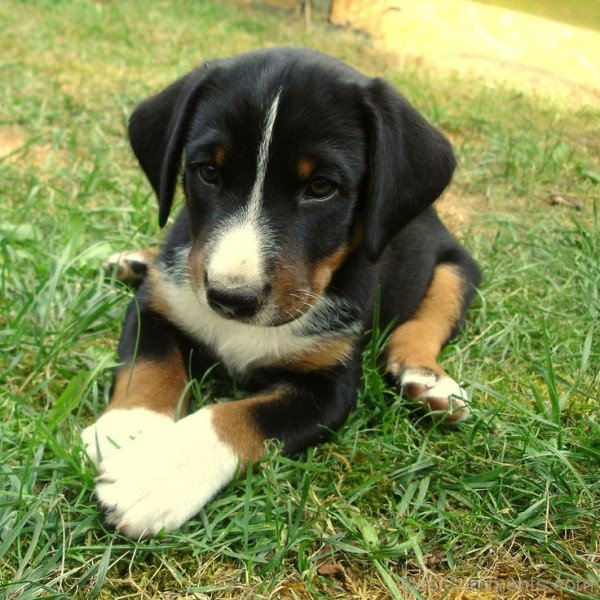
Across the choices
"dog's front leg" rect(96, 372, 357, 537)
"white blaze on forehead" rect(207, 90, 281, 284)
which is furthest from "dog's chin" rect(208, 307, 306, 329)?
"dog's front leg" rect(96, 372, 357, 537)

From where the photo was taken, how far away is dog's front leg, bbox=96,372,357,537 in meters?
2.22

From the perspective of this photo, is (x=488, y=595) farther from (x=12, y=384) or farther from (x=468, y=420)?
(x=12, y=384)

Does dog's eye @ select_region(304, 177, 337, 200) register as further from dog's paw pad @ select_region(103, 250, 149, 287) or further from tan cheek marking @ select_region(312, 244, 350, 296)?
dog's paw pad @ select_region(103, 250, 149, 287)

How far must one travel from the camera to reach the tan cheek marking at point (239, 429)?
A: 97.0 inches

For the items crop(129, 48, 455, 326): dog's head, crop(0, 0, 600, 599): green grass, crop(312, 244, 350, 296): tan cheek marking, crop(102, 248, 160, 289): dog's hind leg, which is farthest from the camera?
crop(102, 248, 160, 289): dog's hind leg

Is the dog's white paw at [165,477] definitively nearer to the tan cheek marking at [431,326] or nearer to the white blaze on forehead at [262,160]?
the white blaze on forehead at [262,160]

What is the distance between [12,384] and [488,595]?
6.23ft

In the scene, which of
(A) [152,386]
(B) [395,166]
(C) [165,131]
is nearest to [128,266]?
(C) [165,131]

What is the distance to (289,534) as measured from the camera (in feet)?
7.39

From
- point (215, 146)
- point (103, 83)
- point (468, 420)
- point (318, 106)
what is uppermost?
point (318, 106)

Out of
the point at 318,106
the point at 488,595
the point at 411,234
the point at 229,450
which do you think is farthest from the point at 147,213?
the point at 488,595

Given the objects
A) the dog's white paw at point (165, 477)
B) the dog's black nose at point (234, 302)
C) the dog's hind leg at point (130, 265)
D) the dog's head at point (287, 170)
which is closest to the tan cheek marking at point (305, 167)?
the dog's head at point (287, 170)

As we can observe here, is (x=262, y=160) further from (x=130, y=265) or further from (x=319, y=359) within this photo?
(x=130, y=265)

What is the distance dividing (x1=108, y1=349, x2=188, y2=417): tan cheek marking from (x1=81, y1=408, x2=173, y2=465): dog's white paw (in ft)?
0.14
